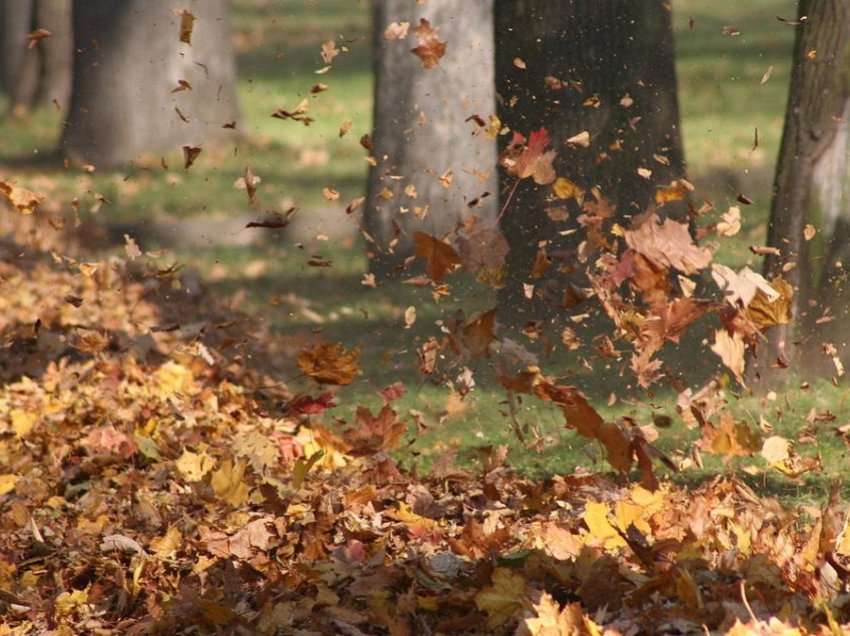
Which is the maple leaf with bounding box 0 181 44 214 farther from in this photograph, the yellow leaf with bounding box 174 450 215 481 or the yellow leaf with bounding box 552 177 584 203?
the yellow leaf with bounding box 552 177 584 203

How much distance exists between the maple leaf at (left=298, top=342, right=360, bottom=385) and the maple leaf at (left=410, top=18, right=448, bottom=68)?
7.65 ft

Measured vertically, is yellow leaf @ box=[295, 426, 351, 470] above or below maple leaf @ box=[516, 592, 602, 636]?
below

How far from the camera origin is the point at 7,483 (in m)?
4.33

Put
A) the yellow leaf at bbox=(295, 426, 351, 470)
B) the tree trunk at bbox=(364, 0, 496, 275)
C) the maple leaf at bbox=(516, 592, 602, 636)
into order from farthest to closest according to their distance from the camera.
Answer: the tree trunk at bbox=(364, 0, 496, 275) → the yellow leaf at bbox=(295, 426, 351, 470) → the maple leaf at bbox=(516, 592, 602, 636)

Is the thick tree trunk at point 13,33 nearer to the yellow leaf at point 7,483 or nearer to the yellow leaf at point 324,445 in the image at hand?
the yellow leaf at point 324,445

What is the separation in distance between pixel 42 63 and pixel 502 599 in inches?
441

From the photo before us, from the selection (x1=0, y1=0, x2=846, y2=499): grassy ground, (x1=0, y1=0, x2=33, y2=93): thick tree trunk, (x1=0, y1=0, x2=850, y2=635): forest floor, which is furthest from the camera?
(x1=0, y1=0, x2=33, y2=93): thick tree trunk

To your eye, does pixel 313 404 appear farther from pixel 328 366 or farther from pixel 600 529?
pixel 600 529

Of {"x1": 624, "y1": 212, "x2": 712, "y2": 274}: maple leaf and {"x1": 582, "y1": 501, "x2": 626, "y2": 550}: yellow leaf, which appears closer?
{"x1": 582, "y1": 501, "x2": 626, "y2": 550}: yellow leaf

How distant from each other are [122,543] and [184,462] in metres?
0.88

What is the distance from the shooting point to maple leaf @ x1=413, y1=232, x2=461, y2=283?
13.9ft

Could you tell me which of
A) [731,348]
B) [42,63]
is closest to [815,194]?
[731,348]

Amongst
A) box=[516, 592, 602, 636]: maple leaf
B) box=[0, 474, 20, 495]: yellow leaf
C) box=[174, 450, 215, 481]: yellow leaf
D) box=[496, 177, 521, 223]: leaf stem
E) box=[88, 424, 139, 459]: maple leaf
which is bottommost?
box=[88, 424, 139, 459]: maple leaf

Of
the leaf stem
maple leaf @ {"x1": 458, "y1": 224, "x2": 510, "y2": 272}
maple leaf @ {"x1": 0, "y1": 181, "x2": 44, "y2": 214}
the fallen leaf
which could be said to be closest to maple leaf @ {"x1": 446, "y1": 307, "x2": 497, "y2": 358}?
maple leaf @ {"x1": 458, "y1": 224, "x2": 510, "y2": 272}
